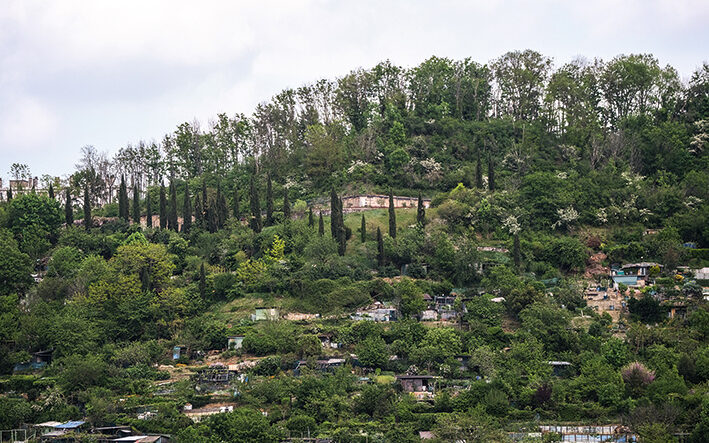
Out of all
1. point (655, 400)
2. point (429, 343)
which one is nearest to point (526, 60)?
point (429, 343)

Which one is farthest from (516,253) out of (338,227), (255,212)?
(255,212)

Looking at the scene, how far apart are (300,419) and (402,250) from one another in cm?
1681

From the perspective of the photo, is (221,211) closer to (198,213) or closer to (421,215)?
(198,213)

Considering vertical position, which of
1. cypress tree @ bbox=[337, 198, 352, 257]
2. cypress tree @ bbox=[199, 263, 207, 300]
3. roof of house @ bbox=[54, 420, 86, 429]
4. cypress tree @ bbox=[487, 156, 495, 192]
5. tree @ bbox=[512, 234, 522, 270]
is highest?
cypress tree @ bbox=[487, 156, 495, 192]

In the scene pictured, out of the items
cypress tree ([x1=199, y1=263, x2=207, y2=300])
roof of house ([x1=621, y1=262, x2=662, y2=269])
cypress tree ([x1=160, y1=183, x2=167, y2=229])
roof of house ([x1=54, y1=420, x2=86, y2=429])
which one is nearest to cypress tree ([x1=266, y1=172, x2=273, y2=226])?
cypress tree ([x1=160, y1=183, x2=167, y2=229])

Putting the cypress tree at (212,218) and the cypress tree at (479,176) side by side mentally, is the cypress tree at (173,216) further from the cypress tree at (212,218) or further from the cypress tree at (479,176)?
the cypress tree at (479,176)

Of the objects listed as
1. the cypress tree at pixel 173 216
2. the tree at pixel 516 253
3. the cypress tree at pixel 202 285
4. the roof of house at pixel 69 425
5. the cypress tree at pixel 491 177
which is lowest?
the roof of house at pixel 69 425

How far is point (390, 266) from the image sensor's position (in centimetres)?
5212

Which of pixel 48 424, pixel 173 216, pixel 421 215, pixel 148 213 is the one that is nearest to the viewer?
pixel 48 424

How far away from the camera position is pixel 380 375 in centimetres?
4325

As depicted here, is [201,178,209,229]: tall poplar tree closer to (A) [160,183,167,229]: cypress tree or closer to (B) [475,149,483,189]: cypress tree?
(A) [160,183,167,229]: cypress tree

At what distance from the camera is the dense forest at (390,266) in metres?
39.5

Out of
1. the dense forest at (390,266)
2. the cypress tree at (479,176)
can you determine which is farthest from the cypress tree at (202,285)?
the cypress tree at (479,176)

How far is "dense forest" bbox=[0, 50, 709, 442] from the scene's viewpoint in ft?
130
